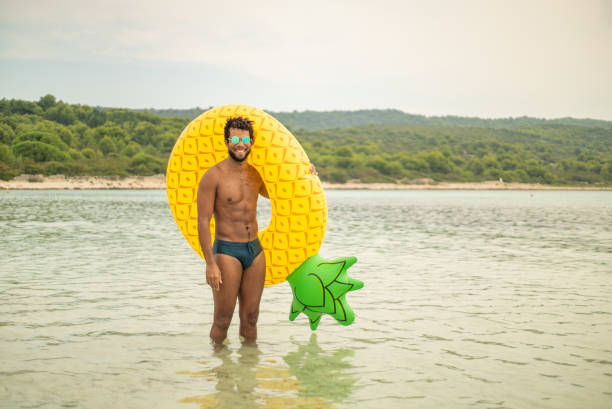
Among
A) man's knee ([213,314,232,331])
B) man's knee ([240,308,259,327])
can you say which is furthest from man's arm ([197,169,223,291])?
man's knee ([240,308,259,327])

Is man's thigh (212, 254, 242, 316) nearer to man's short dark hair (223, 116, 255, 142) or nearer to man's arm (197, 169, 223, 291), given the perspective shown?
man's arm (197, 169, 223, 291)

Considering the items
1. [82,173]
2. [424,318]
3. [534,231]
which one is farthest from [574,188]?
[424,318]

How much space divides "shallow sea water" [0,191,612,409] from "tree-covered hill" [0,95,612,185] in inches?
2330

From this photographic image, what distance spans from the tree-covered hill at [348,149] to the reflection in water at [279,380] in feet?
206

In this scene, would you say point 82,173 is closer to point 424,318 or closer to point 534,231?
point 534,231

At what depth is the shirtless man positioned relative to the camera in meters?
4.84

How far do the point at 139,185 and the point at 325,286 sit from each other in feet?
225

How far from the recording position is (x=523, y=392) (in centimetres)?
443

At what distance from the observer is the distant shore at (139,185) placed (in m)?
61.3

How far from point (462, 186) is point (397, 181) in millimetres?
10538

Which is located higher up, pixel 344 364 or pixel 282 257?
pixel 282 257

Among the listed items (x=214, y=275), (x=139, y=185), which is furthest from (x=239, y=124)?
(x=139, y=185)

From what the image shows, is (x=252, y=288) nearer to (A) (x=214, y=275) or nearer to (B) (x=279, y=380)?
(A) (x=214, y=275)

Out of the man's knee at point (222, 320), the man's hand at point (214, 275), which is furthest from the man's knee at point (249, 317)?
the man's hand at point (214, 275)
